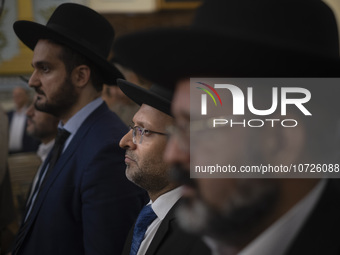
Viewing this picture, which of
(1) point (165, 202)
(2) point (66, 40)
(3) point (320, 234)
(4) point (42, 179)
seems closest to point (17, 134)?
(4) point (42, 179)

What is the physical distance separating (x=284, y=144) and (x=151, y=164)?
27.9 inches

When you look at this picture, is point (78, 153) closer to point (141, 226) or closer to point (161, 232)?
point (141, 226)

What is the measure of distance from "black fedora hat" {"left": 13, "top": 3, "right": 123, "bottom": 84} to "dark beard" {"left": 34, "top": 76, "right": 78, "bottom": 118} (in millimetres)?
171

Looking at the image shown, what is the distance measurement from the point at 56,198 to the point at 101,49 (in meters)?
0.76

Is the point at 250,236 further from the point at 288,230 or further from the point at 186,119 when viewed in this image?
the point at 186,119

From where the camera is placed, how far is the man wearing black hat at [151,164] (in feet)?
4.62

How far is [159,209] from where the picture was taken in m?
1.42

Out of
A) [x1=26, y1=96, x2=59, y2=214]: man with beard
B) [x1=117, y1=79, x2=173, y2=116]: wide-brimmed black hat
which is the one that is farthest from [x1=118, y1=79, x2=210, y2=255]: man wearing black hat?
[x1=26, y1=96, x2=59, y2=214]: man with beard

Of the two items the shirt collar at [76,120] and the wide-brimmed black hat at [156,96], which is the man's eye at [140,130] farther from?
the shirt collar at [76,120]

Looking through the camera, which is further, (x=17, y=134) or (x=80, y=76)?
(x=17, y=134)

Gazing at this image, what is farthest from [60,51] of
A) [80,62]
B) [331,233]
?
[331,233]

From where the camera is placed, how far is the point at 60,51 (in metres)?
2.02

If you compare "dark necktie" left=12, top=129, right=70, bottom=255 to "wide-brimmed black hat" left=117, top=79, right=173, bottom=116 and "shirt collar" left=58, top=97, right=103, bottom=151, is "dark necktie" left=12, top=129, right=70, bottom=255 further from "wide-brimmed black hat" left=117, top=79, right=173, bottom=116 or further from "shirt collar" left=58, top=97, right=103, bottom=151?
"wide-brimmed black hat" left=117, top=79, right=173, bottom=116

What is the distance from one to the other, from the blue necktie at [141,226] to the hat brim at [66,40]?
2.77 feet
